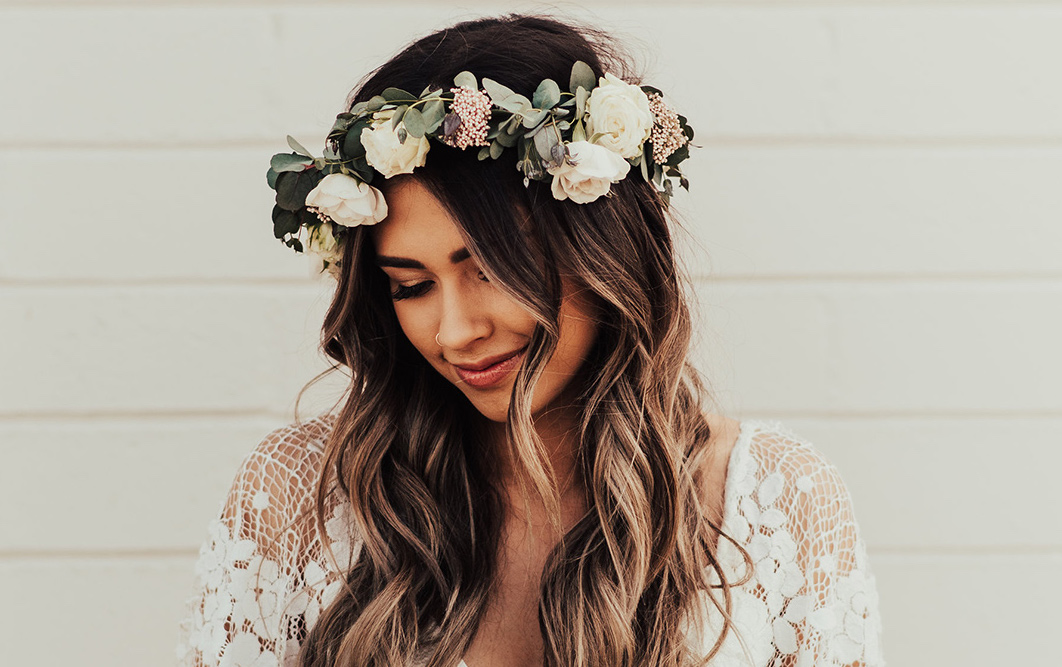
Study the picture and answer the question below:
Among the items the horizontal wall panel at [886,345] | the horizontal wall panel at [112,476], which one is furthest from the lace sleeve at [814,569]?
the horizontal wall panel at [112,476]

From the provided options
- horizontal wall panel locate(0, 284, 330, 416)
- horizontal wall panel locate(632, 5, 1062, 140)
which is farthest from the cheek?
horizontal wall panel locate(632, 5, 1062, 140)

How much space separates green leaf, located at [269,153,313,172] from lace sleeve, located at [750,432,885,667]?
0.84 m

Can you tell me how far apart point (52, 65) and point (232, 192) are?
0.37 meters

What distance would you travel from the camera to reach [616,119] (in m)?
1.22

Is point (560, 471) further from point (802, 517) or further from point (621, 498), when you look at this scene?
point (802, 517)

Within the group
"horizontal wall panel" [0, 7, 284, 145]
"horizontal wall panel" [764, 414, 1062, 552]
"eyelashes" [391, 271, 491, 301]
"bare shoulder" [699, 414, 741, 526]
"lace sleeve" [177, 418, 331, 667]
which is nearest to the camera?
"eyelashes" [391, 271, 491, 301]

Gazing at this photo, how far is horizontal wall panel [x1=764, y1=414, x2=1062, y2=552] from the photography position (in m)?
1.75

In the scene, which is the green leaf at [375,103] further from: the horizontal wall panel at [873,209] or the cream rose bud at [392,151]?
the horizontal wall panel at [873,209]

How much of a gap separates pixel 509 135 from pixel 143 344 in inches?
33.1

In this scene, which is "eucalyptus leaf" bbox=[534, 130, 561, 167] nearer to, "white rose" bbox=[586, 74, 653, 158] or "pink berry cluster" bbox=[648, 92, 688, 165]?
"white rose" bbox=[586, 74, 653, 158]

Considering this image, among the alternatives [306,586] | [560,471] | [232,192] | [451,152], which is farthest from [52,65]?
[560,471]

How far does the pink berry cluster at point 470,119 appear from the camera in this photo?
1.19m

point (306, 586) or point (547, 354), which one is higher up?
point (547, 354)

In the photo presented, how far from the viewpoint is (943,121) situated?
1.71 m
